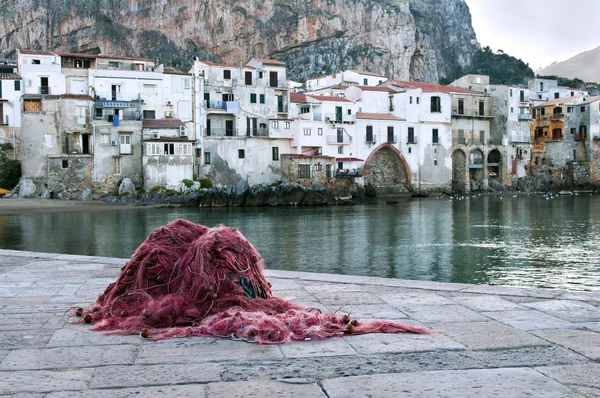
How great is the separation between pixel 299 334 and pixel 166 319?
1497mm

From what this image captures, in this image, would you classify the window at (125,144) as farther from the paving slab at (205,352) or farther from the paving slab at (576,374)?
the paving slab at (576,374)

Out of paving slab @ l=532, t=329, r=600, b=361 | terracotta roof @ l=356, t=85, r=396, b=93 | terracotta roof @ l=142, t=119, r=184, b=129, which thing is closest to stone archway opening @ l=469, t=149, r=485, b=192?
terracotta roof @ l=356, t=85, r=396, b=93

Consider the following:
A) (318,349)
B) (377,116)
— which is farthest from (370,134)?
(318,349)

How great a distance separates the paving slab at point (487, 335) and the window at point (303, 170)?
→ 5837 cm

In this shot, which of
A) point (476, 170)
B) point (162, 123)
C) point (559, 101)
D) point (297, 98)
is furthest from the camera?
point (559, 101)

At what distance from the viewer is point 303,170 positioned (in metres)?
65.2

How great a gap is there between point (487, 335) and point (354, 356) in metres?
1.50

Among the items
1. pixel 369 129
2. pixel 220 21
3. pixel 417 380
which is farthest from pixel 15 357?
pixel 220 21

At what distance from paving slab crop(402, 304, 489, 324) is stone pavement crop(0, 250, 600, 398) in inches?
0.5

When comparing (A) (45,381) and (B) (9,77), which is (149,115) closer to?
(B) (9,77)

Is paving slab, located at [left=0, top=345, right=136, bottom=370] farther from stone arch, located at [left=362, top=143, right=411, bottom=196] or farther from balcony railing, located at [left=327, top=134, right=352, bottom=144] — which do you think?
stone arch, located at [left=362, top=143, right=411, bottom=196]

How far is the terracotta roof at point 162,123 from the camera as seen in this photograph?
58.7 metres

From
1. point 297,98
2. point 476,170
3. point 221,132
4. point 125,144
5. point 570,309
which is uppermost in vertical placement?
point 297,98

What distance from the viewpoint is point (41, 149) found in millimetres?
56781
